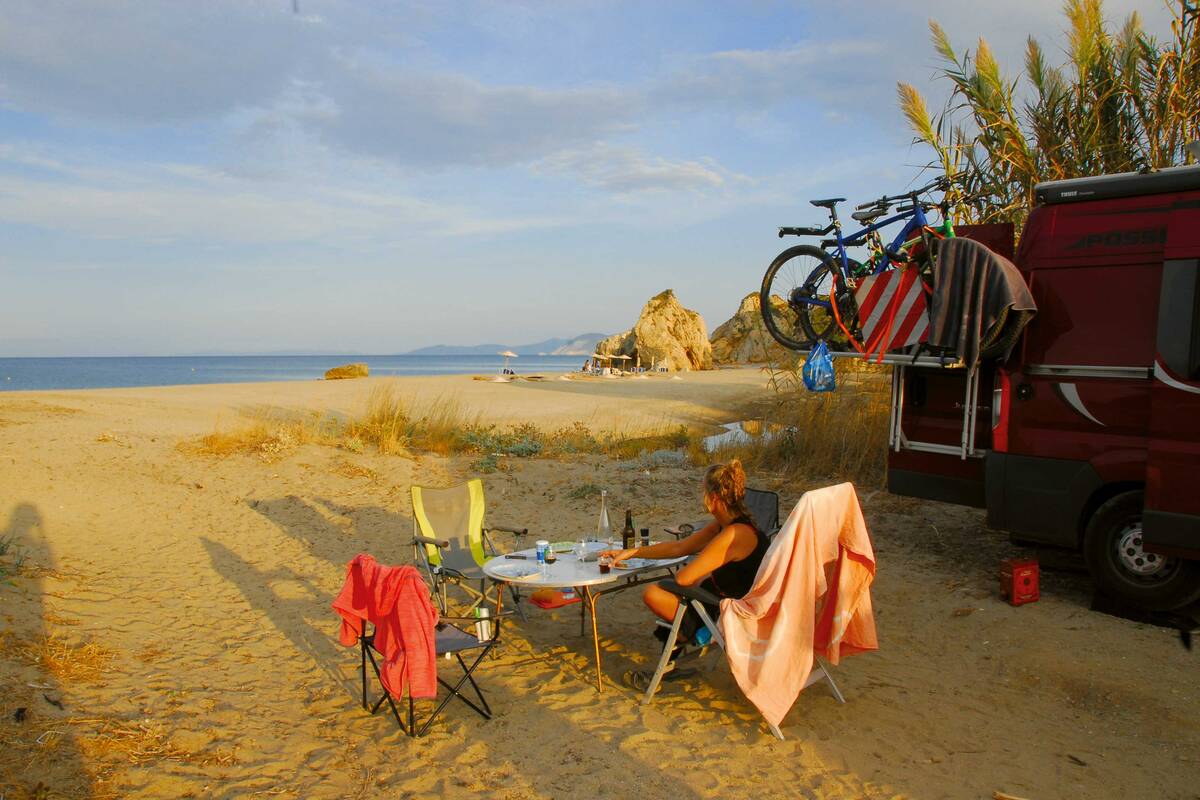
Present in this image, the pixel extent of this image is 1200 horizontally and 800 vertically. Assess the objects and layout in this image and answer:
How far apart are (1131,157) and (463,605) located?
390 inches

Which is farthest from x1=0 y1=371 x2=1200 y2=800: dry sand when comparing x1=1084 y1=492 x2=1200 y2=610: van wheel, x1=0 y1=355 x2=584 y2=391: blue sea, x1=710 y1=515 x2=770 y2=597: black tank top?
x1=0 y1=355 x2=584 y2=391: blue sea

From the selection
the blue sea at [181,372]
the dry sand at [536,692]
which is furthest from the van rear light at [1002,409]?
the blue sea at [181,372]

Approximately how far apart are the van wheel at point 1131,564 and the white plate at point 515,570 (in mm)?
3816

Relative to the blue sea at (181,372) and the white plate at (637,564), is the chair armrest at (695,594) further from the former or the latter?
the blue sea at (181,372)

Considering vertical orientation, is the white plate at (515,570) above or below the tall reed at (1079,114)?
below

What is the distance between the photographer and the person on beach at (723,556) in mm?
4605

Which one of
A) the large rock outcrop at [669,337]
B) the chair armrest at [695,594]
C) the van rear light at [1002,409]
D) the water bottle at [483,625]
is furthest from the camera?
the large rock outcrop at [669,337]

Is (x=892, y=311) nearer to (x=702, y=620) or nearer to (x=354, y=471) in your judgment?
(x=702, y=620)

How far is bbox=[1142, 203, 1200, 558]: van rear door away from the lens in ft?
16.6

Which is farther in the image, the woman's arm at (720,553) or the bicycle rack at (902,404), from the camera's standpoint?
the bicycle rack at (902,404)

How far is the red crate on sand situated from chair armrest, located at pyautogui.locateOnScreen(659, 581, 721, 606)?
2.80 meters

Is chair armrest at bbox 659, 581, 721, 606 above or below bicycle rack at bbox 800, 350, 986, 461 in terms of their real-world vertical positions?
below

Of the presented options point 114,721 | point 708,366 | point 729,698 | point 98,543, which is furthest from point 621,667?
point 708,366

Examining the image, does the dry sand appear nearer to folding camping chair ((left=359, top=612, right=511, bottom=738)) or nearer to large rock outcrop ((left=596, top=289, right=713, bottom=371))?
folding camping chair ((left=359, top=612, right=511, bottom=738))
